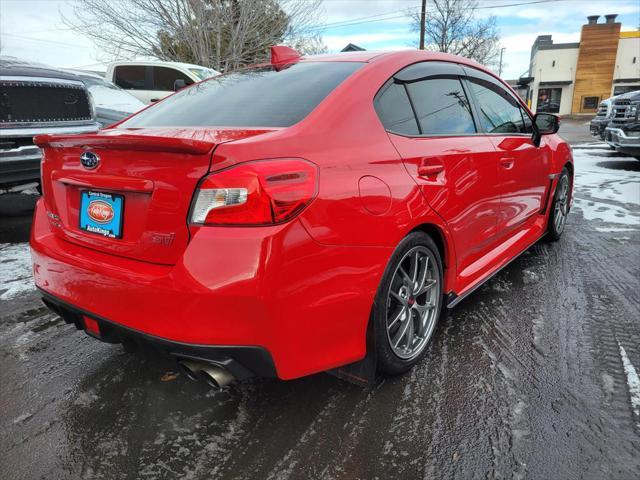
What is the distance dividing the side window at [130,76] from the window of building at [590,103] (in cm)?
4112

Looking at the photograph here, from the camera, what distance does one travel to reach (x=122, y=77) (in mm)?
10648

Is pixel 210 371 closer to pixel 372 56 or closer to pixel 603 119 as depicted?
pixel 372 56

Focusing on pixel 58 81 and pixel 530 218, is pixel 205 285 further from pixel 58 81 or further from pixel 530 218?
pixel 58 81

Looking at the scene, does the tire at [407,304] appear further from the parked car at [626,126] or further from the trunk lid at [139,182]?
the parked car at [626,126]

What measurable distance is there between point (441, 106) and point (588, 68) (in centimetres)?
4548

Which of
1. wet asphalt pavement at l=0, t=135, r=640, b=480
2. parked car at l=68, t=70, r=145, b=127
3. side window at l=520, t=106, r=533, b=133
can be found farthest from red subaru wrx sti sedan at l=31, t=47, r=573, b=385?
parked car at l=68, t=70, r=145, b=127

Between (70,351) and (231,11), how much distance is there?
1758 cm

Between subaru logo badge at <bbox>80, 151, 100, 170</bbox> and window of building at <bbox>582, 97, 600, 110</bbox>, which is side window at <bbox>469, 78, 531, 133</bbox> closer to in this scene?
subaru logo badge at <bbox>80, 151, 100, 170</bbox>

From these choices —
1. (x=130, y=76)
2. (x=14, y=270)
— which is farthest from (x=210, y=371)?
(x=130, y=76)

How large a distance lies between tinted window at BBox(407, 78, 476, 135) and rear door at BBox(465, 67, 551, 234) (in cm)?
20

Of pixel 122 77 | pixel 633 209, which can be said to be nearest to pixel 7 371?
pixel 633 209

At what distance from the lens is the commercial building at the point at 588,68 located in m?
39.2

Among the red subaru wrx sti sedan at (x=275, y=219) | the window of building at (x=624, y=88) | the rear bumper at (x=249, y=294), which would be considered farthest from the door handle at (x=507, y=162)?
the window of building at (x=624, y=88)

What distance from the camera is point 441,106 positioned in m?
2.79
